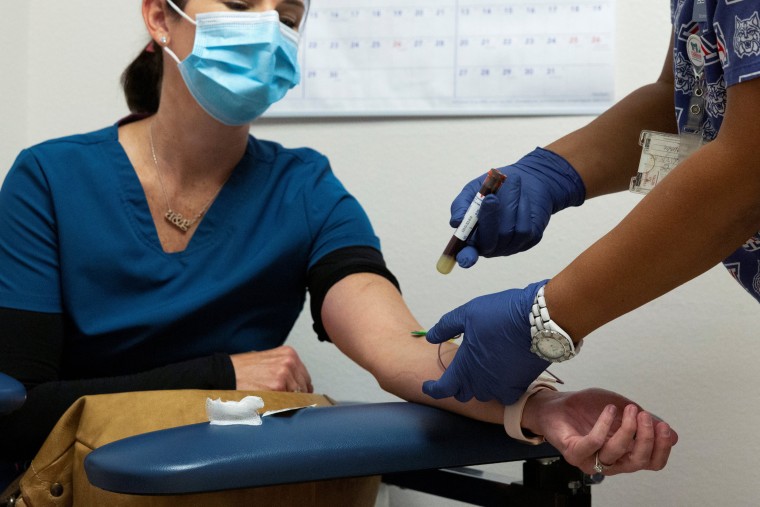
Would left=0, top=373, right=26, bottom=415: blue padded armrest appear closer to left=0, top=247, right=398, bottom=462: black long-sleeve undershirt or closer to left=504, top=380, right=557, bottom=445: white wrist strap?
left=0, top=247, right=398, bottom=462: black long-sleeve undershirt

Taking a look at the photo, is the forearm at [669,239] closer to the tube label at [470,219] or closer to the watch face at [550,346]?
the watch face at [550,346]

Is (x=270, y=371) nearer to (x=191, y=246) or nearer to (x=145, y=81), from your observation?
(x=191, y=246)

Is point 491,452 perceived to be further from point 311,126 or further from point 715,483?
point 311,126

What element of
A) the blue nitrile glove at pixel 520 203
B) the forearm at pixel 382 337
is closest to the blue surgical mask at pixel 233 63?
the forearm at pixel 382 337

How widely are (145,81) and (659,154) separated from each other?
38.9 inches

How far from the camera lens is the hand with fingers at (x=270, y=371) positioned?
136 centimetres

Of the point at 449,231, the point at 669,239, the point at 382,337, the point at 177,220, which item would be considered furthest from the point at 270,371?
the point at 669,239

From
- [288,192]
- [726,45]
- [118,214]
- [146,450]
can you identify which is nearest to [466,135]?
[288,192]

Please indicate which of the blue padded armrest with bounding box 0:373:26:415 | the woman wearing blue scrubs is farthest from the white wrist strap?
the blue padded armrest with bounding box 0:373:26:415

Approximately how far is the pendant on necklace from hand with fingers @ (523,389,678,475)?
2.46 feet

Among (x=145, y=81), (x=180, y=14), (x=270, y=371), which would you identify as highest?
(x=180, y=14)

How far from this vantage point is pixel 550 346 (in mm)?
905

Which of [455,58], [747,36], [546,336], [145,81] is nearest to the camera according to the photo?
[747,36]

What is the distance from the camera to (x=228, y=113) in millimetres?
1480
